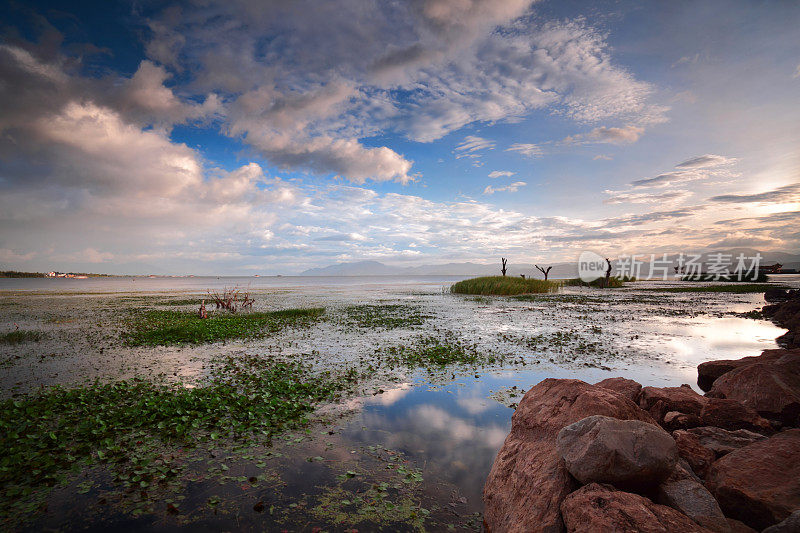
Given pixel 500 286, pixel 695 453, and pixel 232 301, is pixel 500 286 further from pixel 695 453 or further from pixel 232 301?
pixel 695 453

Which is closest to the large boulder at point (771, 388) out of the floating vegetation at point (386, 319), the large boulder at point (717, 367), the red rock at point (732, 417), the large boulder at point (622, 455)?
the red rock at point (732, 417)

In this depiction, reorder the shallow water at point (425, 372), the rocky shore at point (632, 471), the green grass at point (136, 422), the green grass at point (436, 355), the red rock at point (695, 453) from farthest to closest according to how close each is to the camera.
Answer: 1. the green grass at point (436, 355)
2. the green grass at point (136, 422)
3. the shallow water at point (425, 372)
4. the red rock at point (695, 453)
5. the rocky shore at point (632, 471)

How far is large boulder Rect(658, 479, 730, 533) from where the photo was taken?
3.86 m

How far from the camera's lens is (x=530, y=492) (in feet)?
15.0

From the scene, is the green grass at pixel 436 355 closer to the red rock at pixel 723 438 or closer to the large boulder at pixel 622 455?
the red rock at pixel 723 438

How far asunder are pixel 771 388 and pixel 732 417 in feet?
6.38

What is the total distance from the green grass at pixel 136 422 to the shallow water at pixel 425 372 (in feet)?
3.27

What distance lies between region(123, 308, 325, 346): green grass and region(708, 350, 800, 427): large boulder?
20.3 metres

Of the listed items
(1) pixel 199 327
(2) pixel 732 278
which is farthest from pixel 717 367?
(2) pixel 732 278

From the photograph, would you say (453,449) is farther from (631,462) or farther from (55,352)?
(55,352)

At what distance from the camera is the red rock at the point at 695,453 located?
17.2 ft

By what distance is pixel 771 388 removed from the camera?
294 inches

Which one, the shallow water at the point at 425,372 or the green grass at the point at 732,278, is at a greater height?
the green grass at the point at 732,278

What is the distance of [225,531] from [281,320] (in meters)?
22.0
